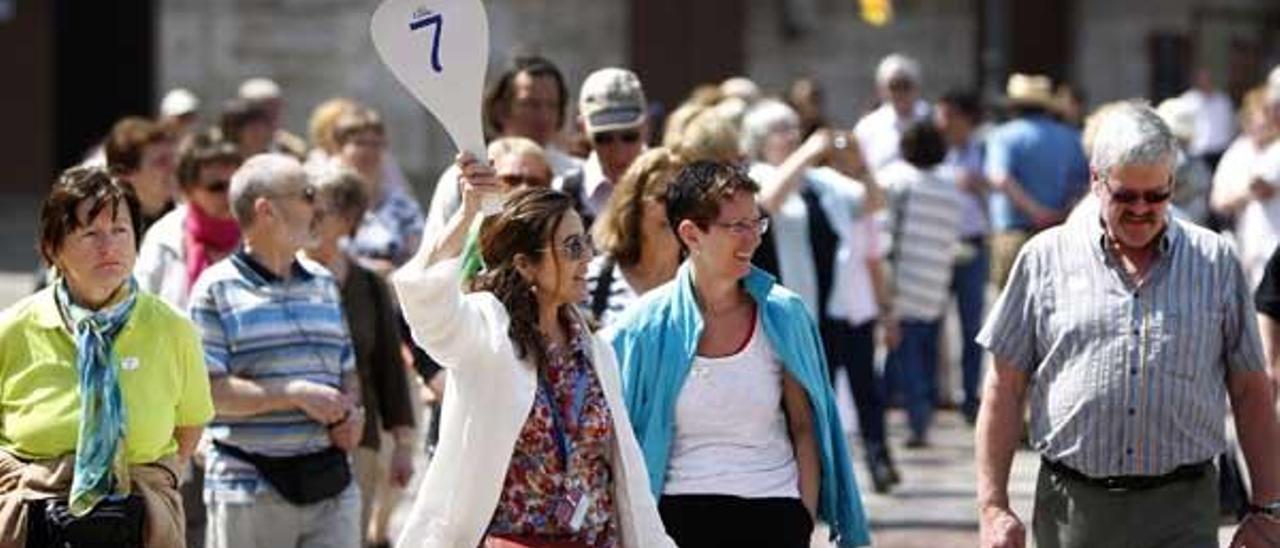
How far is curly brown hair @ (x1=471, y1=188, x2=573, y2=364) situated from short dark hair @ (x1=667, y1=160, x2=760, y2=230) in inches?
26.0

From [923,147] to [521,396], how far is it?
28.1 ft

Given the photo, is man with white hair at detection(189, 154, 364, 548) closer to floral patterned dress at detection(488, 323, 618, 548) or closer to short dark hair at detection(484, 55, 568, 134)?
floral patterned dress at detection(488, 323, 618, 548)

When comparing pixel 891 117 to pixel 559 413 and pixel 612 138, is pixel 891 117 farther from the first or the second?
pixel 559 413

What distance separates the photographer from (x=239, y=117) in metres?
14.4

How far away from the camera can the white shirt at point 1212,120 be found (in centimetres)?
2302

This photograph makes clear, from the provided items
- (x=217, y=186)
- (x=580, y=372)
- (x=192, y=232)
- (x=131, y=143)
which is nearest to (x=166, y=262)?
(x=192, y=232)

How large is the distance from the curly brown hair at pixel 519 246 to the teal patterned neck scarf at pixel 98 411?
36.5 inches

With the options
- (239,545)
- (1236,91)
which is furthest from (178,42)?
(239,545)

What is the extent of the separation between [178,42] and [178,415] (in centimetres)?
1714

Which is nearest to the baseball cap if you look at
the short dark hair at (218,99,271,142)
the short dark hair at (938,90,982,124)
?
the short dark hair at (218,99,271,142)

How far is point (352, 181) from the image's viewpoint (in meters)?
11.2

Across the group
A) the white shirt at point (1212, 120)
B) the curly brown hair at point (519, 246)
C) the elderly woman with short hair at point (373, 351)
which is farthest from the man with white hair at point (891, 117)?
the curly brown hair at point (519, 246)

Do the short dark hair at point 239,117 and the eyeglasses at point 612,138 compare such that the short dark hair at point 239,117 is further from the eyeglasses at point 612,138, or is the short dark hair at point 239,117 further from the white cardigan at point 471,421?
the white cardigan at point 471,421

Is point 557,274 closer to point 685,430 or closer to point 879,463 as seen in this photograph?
point 685,430
